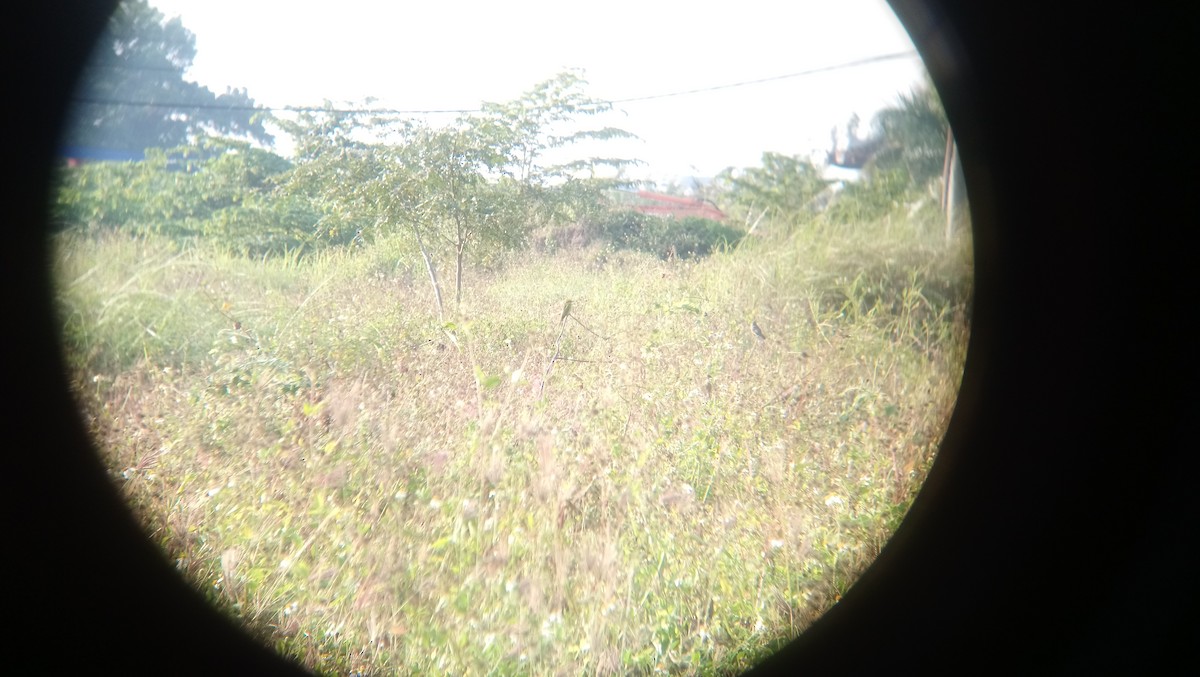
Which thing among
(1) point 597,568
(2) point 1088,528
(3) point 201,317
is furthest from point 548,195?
(2) point 1088,528

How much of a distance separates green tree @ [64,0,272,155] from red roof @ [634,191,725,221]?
93.1 inches

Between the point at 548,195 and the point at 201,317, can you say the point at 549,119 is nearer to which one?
the point at 548,195

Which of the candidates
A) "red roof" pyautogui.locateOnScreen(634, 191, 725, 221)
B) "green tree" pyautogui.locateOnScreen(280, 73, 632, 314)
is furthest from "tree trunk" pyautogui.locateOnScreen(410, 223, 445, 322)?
"red roof" pyautogui.locateOnScreen(634, 191, 725, 221)

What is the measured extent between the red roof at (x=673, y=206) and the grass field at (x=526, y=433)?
0.32 m

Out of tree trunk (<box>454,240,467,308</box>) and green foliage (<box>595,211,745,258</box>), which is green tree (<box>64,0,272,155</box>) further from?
green foliage (<box>595,211,745,258</box>)

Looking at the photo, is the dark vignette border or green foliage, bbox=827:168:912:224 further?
green foliage, bbox=827:168:912:224

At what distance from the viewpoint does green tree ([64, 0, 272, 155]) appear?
2742 mm

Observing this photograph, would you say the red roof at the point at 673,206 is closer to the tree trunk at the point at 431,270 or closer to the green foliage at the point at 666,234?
the green foliage at the point at 666,234

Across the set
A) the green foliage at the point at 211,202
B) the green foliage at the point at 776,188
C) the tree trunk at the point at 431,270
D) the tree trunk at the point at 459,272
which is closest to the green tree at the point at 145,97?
the green foliage at the point at 211,202

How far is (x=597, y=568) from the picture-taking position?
2.42 m

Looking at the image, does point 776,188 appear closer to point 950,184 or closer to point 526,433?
point 950,184

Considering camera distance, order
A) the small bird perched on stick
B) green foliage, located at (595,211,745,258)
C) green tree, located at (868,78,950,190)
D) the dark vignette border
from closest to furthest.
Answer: the dark vignette border < green tree, located at (868,78,950,190) < the small bird perched on stick < green foliage, located at (595,211,745,258)

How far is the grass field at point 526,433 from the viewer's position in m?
2.30

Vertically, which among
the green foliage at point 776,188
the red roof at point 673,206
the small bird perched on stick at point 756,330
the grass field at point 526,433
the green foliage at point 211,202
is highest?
the green foliage at point 776,188
